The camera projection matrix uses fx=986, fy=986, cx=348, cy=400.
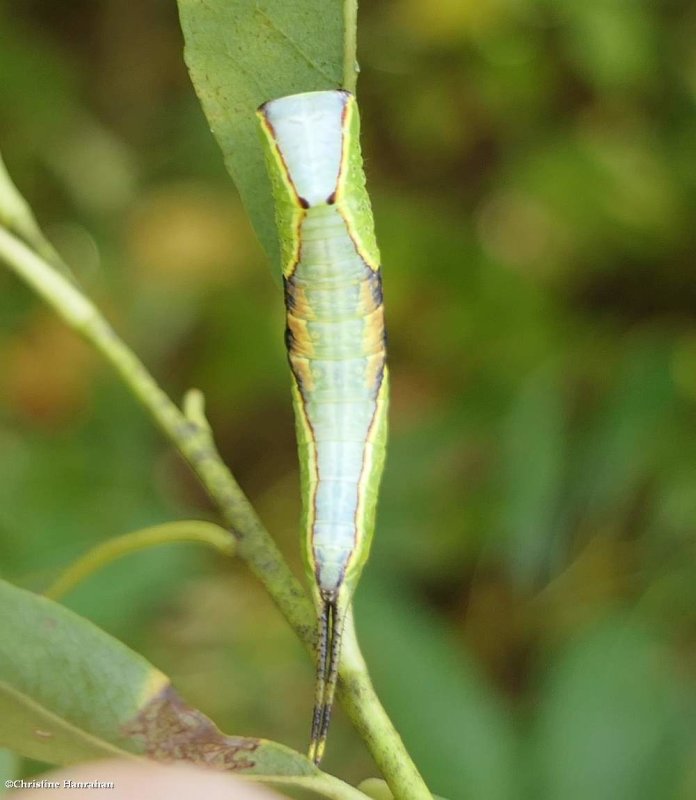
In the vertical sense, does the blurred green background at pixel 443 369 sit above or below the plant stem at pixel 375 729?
above

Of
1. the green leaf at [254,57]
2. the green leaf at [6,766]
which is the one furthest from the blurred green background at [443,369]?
the green leaf at [254,57]

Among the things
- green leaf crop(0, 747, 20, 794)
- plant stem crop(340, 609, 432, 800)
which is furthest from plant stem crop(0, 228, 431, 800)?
green leaf crop(0, 747, 20, 794)

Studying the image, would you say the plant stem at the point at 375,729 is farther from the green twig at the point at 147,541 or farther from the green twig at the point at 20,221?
the green twig at the point at 20,221

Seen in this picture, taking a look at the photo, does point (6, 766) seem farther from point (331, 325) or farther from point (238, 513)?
point (331, 325)

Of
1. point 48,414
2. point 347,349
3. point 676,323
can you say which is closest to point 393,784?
point 347,349

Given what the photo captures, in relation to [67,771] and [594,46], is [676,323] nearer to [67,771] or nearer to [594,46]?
[594,46]

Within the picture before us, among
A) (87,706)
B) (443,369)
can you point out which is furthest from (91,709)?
(443,369)

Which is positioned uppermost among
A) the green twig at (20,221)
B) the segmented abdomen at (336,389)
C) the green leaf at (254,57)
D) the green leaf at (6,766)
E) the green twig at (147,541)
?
the green leaf at (254,57)
